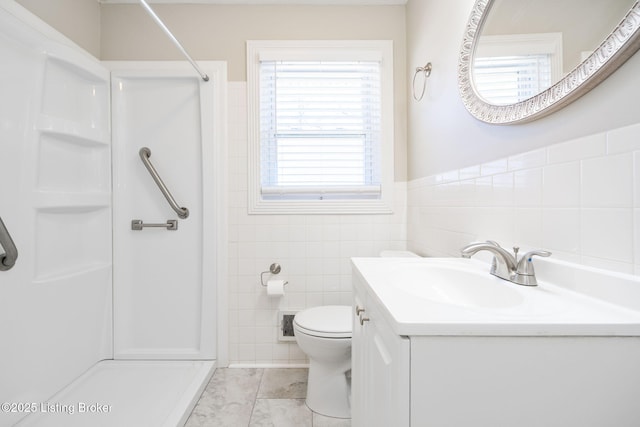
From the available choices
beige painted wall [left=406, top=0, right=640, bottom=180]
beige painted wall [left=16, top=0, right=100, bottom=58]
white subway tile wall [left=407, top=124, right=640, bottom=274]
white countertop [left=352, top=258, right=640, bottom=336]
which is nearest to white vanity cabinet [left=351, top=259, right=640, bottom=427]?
white countertop [left=352, top=258, right=640, bottom=336]

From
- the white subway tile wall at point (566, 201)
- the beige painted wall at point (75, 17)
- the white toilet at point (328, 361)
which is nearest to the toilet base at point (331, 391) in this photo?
the white toilet at point (328, 361)

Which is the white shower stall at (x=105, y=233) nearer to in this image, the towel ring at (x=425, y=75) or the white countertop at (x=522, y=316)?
the towel ring at (x=425, y=75)

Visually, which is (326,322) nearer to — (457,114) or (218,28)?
(457,114)

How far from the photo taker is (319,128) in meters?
1.78

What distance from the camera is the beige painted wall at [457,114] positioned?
58cm

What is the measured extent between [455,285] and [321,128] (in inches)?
49.8

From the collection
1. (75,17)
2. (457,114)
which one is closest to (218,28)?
(75,17)

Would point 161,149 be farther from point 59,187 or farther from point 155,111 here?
point 59,187

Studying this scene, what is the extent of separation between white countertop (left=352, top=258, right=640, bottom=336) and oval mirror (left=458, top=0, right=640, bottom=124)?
1.50 ft

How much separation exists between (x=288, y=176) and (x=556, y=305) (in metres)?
1.46

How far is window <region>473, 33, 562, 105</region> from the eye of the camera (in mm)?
734

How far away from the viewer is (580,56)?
0.64 meters

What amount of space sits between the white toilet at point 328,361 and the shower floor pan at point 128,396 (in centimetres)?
61

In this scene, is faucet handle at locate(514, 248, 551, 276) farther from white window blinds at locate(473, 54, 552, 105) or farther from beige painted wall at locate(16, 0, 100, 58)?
beige painted wall at locate(16, 0, 100, 58)
